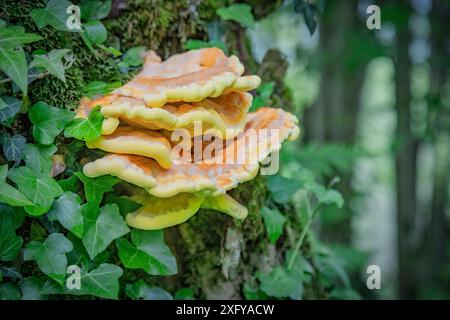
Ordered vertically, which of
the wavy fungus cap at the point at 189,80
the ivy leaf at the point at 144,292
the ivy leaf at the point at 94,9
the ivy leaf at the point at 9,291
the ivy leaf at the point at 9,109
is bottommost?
the ivy leaf at the point at 144,292

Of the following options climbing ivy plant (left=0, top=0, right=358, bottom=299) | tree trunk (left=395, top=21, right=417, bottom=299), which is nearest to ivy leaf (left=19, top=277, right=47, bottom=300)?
climbing ivy plant (left=0, top=0, right=358, bottom=299)

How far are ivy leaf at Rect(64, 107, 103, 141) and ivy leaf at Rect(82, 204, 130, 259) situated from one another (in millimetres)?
230

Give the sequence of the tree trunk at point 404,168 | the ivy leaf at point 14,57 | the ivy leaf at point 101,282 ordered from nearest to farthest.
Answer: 1. the ivy leaf at point 14,57
2. the ivy leaf at point 101,282
3. the tree trunk at point 404,168

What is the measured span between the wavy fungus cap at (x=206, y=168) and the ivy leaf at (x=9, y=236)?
27cm

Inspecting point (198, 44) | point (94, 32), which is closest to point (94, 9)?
point (94, 32)

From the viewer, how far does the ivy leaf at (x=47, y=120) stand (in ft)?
4.69

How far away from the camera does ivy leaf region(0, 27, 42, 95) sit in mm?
1244

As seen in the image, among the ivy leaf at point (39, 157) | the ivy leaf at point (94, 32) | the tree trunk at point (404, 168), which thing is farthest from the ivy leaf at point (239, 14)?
the tree trunk at point (404, 168)

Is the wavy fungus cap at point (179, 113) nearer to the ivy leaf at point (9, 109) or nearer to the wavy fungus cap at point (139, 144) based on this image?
the wavy fungus cap at point (139, 144)

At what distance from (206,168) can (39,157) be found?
1.61ft

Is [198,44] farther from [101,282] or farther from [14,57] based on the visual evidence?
[101,282]

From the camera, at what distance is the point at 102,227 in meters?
1.46

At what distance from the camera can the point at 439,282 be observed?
19.4 ft

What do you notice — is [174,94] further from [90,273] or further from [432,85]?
[432,85]
